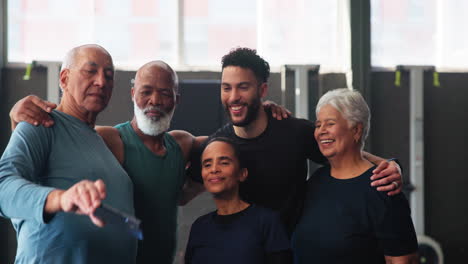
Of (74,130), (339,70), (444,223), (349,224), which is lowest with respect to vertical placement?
(444,223)

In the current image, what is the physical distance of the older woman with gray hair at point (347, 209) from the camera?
146 cm

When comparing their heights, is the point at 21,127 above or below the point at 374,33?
below

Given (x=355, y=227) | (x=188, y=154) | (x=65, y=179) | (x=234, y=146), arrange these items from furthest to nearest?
(x=188, y=154), (x=234, y=146), (x=355, y=227), (x=65, y=179)

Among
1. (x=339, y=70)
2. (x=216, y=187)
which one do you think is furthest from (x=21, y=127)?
(x=339, y=70)

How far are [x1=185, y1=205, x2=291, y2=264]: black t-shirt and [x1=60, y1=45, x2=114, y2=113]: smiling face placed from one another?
54 centimetres

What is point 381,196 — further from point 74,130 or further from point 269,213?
point 74,130

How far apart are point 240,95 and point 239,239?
0.57m

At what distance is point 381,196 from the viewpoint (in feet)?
4.89

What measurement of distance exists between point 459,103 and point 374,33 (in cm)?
99

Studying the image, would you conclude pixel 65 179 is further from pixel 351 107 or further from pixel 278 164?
pixel 351 107

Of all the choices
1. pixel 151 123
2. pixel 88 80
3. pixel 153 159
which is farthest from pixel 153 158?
pixel 88 80

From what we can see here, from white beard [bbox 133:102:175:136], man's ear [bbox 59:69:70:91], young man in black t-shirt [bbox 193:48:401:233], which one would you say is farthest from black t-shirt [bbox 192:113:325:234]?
man's ear [bbox 59:69:70:91]

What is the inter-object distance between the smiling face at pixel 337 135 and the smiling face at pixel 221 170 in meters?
0.30

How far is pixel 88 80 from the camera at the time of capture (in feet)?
5.02
